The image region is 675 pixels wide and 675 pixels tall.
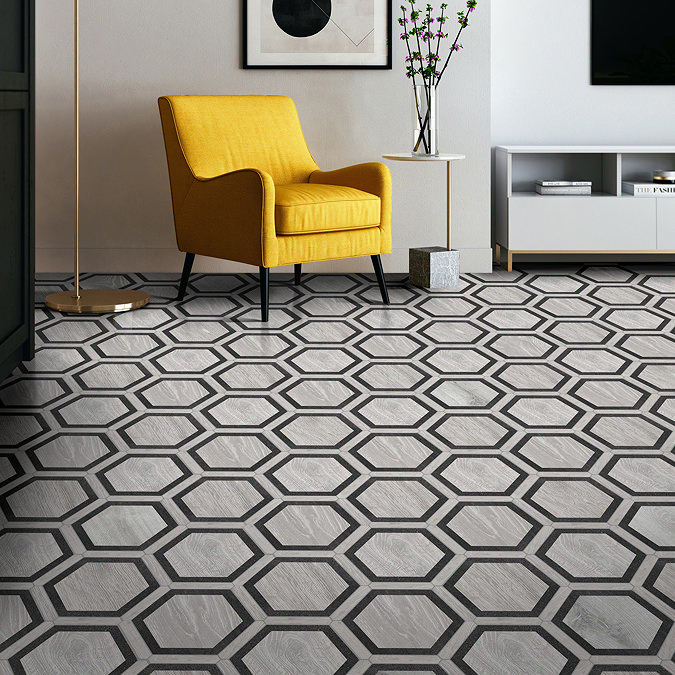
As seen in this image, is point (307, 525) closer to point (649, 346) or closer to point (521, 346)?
point (521, 346)

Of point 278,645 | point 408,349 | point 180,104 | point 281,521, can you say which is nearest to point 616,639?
point 278,645

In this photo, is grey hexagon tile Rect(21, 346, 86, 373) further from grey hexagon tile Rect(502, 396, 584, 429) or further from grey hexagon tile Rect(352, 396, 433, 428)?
grey hexagon tile Rect(502, 396, 584, 429)

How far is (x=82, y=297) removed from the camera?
4020 millimetres

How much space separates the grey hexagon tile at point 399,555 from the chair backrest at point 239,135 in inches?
97.1

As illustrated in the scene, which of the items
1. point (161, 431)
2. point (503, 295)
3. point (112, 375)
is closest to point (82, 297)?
point (112, 375)

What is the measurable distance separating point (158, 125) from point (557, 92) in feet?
6.79

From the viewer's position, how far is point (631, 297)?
4172 mm

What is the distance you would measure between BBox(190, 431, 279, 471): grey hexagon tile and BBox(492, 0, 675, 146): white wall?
3.00m

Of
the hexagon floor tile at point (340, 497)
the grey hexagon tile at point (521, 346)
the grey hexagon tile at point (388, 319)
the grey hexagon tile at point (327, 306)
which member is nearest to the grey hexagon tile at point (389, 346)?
the hexagon floor tile at point (340, 497)

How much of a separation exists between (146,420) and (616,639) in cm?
150

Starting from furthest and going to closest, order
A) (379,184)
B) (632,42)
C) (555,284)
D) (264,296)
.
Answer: (632,42), (555,284), (379,184), (264,296)

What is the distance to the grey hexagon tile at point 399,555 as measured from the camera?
1.80m

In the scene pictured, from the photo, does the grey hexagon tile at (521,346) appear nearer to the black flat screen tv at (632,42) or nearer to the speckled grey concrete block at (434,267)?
the speckled grey concrete block at (434,267)

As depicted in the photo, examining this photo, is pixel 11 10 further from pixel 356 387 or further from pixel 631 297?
pixel 631 297
